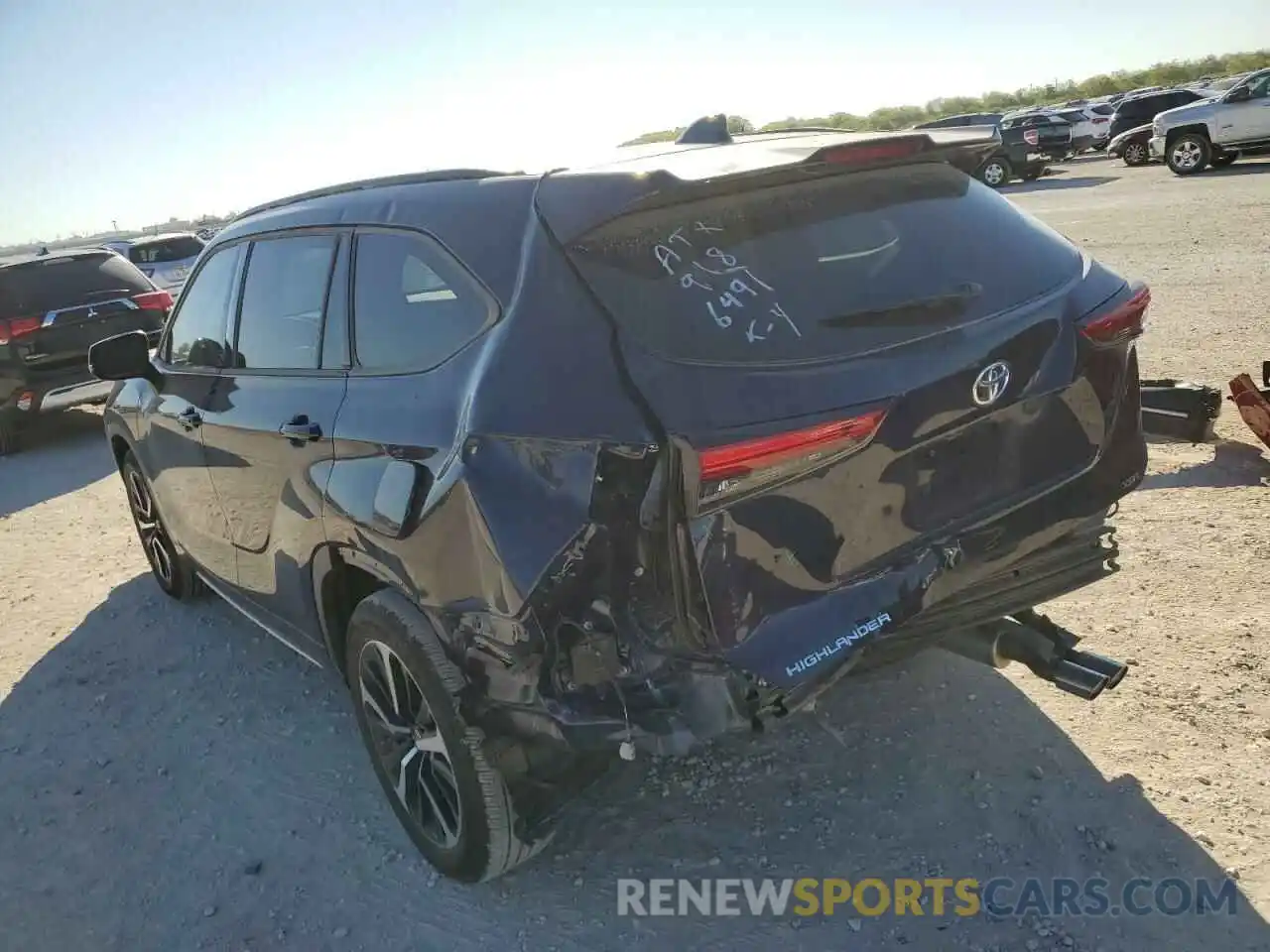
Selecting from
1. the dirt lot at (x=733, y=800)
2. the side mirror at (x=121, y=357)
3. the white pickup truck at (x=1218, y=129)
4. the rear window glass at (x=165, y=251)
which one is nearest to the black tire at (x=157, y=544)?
the dirt lot at (x=733, y=800)

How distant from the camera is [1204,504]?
460 centimetres

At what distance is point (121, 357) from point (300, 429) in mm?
1738

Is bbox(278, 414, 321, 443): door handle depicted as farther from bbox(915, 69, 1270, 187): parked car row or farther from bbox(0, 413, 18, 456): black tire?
bbox(915, 69, 1270, 187): parked car row

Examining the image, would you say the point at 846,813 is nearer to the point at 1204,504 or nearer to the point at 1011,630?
the point at 1011,630

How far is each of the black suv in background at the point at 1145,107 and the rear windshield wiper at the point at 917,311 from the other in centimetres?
2889

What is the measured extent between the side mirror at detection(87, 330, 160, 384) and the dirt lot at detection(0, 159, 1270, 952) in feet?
4.36

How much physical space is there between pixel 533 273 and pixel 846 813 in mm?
1829

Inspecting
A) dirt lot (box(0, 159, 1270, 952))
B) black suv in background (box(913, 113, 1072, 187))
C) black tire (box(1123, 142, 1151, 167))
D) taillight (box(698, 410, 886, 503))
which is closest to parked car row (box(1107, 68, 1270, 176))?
black tire (box(1123, 142, 1151, 167))

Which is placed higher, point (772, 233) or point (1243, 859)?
point (772, 233)

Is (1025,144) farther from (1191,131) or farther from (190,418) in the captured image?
(190,418)

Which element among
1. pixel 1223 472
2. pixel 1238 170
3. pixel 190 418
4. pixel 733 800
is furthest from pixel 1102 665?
pixel 1238 170

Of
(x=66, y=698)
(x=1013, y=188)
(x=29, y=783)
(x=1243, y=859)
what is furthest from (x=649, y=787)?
(x=1013, y=188)

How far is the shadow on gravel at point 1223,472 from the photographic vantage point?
4.80 m

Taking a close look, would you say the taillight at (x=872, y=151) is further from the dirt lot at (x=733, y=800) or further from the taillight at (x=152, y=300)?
the taillight at (x=152, y=300)
